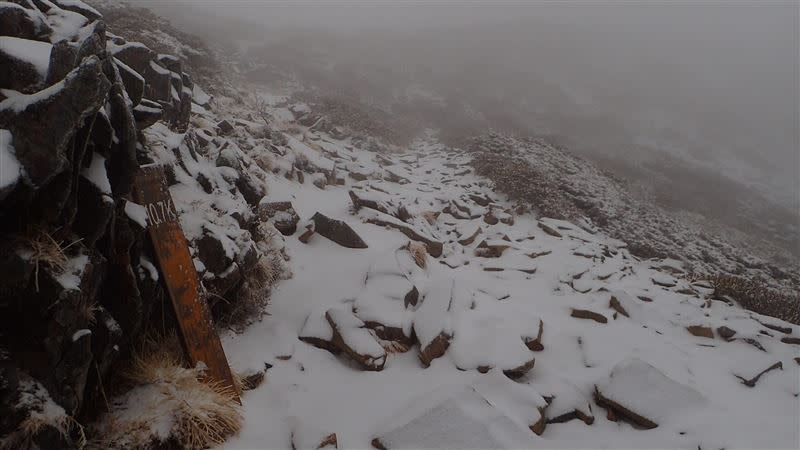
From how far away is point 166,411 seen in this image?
2.73 m

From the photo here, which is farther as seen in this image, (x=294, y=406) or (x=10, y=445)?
(x=294, y=406)

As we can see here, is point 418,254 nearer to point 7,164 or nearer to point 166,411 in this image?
point 166,411

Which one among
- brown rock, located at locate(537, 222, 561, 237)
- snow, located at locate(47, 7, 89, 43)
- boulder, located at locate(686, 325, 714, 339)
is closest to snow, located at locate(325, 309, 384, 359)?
snow, located at locate(47, 7, 89, 43)

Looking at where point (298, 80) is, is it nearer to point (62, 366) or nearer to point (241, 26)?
point (241, 26)

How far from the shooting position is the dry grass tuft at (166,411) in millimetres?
2547

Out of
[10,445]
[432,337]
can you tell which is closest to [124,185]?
[10,445]

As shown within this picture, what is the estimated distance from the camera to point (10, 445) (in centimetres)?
190

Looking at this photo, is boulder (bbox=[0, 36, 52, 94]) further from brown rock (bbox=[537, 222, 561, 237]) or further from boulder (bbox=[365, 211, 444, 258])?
brown rock (bbox=[537, 222, 561, 237])

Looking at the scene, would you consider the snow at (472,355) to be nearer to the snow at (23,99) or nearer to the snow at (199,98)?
the snow at (23,99)

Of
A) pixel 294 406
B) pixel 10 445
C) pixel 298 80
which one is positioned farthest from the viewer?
pixel 298 80

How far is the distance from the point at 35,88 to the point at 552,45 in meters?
52.8

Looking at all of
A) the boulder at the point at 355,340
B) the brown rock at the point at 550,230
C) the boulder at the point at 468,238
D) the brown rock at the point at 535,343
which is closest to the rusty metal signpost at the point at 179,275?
the boulder at the point at 355,340

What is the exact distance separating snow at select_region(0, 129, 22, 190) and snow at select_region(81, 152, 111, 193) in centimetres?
57

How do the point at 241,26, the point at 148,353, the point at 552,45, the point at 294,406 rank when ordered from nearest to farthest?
the point at 148,353, the point at 294,406, the point at 241,26, the point at 552,45
